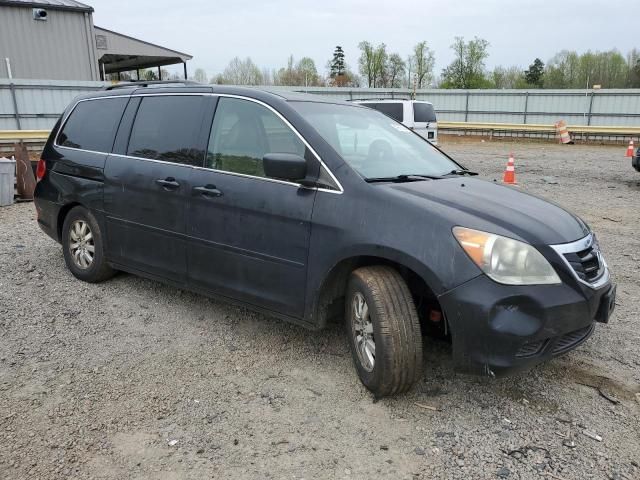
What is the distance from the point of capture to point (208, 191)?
3764 mm

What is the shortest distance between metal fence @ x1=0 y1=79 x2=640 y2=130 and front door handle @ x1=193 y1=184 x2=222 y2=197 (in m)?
16.7

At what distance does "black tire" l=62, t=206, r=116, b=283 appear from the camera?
15.6 feet

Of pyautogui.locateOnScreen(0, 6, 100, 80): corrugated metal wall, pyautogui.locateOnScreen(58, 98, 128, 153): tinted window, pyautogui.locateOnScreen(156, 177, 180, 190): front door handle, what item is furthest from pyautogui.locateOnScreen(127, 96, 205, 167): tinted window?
pyautogui.locateOnScreen(0, 6, 100, 80): corrugated metal wall

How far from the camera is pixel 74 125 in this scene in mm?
5086

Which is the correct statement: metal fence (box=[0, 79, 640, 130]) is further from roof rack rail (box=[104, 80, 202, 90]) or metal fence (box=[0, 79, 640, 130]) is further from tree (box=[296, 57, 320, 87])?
tree (box=[296, 57, 320, 87])

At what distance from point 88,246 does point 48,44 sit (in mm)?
19074

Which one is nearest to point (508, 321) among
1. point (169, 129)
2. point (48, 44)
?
point (169, 129)

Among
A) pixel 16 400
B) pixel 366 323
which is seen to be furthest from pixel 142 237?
pixel 366 323

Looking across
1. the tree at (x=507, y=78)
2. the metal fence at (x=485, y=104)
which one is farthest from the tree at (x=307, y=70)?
the metal fence at (x=485, y=104)

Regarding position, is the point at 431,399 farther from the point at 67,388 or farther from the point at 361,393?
the point at 67,388

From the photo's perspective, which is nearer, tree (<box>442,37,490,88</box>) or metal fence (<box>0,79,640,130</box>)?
metal fence (<box>0,79,640,130</box>)

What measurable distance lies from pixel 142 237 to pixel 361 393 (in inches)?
88.2

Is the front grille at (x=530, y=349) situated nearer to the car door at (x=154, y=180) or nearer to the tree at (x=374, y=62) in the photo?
the car door at (x=154, y=180)

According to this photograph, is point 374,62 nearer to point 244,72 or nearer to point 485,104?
point 244,72
